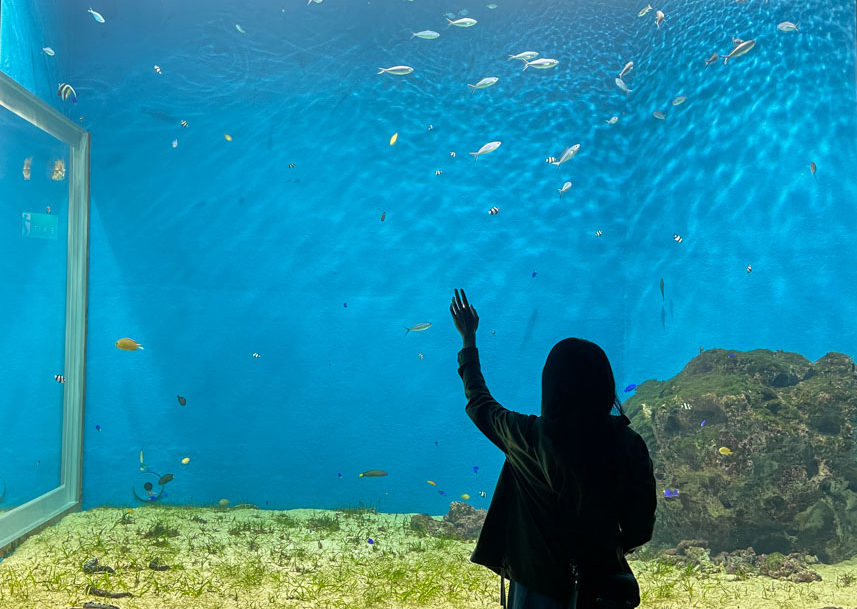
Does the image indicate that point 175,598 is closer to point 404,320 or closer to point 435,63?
point 404,320

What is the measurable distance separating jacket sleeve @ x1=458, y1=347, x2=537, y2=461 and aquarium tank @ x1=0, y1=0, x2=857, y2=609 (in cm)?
386

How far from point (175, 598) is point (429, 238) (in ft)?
15.4

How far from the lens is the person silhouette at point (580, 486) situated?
1.81m

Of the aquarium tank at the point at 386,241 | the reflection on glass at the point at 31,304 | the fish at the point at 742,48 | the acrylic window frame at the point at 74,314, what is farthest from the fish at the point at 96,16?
the fish at the point at 742,48

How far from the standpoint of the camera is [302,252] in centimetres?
714

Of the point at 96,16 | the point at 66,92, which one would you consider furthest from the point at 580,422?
the point at 96,16

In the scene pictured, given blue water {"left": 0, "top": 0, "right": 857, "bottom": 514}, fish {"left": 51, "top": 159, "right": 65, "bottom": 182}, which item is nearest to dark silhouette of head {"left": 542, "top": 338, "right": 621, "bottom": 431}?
blue water {"left": 0, "top": 0, "right": 857, "bottom": 514}

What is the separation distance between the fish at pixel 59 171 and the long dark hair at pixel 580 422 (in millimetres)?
6322

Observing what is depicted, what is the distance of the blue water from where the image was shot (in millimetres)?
6832

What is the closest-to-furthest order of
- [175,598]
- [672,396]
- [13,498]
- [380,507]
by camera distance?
[175,598] < [13,498] < [672,396] < [380,507]

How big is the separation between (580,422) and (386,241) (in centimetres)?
562

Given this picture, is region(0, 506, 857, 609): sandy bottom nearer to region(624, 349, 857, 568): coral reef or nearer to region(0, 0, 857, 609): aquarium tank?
region(0, 0, 857, 609): aquarium tank

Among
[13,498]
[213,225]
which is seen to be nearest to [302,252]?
[213,225]

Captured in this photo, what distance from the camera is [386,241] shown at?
7230 millimetres
